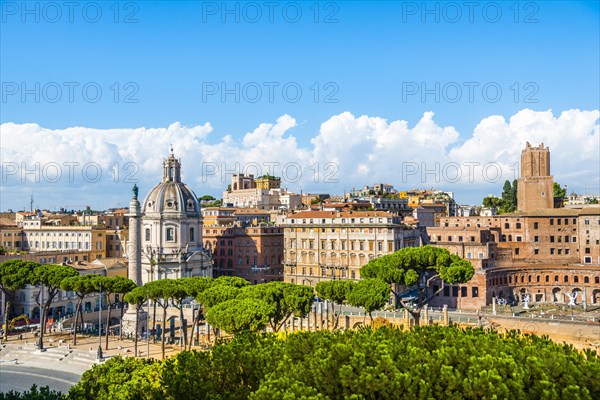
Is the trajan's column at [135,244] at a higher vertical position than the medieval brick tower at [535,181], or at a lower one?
lower

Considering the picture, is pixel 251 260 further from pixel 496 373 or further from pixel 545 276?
pixel 496 373

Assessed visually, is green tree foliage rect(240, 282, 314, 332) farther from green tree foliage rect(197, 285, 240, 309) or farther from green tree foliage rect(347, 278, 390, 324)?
green tree foliage rect(347, 278, 390, 324)

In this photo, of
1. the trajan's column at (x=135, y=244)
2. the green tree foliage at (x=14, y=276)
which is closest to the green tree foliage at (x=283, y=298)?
the green tree foliage at (x=14, y=276)

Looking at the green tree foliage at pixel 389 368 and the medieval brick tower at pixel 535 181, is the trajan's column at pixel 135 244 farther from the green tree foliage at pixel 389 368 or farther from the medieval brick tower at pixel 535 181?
the medieval brick tower at pixel 535 181

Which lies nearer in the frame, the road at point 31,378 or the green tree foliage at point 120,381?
the green tree foliage at point 120,381

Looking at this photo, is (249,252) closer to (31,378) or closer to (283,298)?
(283,298)

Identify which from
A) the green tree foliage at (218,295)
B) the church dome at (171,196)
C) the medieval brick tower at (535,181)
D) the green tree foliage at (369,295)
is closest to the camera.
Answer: the green tree foliage at (218,295)

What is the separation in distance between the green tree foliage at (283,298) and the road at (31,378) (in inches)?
540

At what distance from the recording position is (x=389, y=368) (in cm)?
1548

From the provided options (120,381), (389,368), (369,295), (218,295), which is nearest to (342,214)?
(369,295)

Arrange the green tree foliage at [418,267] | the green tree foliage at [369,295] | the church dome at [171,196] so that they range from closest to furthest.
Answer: the green tree foliage at [369,295]
the green tree foliage at [418,267]
the church dome at [171,196]

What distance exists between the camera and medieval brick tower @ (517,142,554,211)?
90.6 metres

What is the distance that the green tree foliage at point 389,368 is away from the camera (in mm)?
14672

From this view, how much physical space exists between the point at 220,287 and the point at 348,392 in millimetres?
30233
